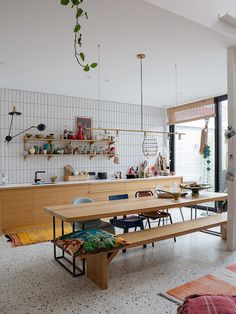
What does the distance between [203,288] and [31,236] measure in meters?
2.81

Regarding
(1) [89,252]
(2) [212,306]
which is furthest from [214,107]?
(2) [212,306]

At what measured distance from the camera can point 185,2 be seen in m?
2.72

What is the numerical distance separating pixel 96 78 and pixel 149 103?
2.36m

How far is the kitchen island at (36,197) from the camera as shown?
4.45m

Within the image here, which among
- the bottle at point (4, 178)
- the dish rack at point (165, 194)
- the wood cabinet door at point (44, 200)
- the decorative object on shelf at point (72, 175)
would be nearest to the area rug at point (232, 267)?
the dish rack at point (165, 194)

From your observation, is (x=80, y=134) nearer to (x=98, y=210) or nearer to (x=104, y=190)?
(x=104, y=190)

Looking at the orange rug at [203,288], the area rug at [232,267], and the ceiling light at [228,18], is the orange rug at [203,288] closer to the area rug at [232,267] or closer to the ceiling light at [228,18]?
the area rug at [232,267]

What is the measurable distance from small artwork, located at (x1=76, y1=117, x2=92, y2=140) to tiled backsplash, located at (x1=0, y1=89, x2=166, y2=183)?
96 millimetres

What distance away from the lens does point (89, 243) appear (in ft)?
8.42

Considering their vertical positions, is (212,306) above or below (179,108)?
below

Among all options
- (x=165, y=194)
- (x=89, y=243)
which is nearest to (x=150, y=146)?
(x=165, y=194)

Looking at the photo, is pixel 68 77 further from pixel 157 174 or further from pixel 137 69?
pixel 157 174

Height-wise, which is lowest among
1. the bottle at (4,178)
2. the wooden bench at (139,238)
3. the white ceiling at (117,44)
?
the wooden bench at (139,238)

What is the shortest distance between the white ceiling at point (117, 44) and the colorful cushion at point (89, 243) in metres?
2.21
